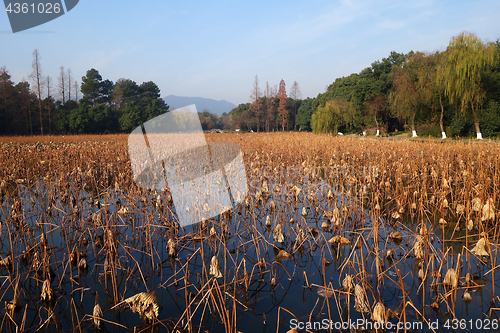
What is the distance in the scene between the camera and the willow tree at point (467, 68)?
1889 centimetres

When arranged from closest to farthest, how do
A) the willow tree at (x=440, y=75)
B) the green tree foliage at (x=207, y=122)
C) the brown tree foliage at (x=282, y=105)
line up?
the willow tree at (x=440, y=75)
the brown tree foliage at (x=282, y=105)
the green tree foliage at (x=207, y=122)

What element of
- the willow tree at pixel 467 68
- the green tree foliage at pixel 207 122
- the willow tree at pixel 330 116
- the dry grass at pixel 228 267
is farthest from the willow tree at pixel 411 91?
the green tree foliage at pixel 207 122

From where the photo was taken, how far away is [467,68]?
1902cm

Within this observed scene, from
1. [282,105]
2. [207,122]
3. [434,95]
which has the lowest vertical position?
[434,95]

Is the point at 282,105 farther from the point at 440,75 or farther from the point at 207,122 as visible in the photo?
the point at 440,75

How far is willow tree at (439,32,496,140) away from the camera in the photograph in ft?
62.0

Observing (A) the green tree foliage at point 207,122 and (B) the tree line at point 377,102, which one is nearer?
(B) the tree line at point 377,102

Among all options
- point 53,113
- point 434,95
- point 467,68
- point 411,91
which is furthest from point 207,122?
point 467,68

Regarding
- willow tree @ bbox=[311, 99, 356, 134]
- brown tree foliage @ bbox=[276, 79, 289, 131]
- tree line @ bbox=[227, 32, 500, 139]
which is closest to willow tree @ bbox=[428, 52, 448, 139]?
tree line @ bbox=[227, 32, 500, 139]

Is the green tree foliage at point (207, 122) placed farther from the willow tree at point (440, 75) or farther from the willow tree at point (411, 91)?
the willow tree at point (440, 75)

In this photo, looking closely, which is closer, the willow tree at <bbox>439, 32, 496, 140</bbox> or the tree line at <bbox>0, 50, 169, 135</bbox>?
the willow tree at <bbox>439, 32, 496, 140</bbox>

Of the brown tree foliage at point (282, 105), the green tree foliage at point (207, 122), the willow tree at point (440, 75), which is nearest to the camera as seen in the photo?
the willow tree at point (440, 75)

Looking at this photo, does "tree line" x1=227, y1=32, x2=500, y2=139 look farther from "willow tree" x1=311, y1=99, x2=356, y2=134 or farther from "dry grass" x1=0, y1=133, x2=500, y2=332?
"dry grass" x1=0, y1=133, x2=500, y2=332

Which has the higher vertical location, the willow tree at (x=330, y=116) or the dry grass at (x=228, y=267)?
the willow tree at (x=330, y=116)
